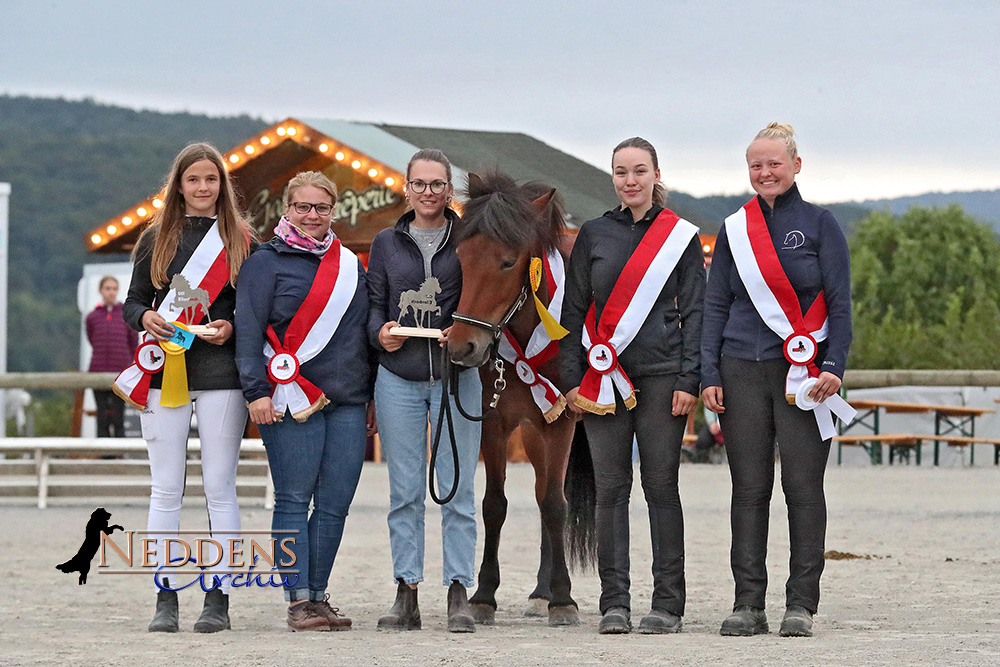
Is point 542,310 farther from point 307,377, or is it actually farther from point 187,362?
point 187,362

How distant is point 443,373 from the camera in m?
5.32

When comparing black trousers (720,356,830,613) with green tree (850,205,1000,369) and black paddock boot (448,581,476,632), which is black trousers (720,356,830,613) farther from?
green tree (850,205,1000,369)

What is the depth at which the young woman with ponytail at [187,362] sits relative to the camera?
211 inches

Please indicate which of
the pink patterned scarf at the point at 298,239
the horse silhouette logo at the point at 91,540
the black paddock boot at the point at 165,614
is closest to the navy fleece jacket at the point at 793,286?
the pink patterned scarf at the point at 298,239

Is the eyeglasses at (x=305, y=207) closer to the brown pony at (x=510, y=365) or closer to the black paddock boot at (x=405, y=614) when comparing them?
the brown pony at (x=510, y=365)

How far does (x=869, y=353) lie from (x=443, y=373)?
26259 millimetres

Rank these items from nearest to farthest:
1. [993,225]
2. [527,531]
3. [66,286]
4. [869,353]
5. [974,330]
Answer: [527,531] < [974,330] < [869,353] < [993,225] < [66,286]

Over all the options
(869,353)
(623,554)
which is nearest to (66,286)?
(869,353)

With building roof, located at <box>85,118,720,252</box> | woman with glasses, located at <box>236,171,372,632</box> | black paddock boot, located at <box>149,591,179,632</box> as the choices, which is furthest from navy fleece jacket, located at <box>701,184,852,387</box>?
building roof, located at <box>85,118,720,252</box>

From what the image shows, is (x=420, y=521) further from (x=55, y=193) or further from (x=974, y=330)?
(x=55, y=193)

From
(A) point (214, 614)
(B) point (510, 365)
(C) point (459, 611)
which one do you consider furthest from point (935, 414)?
(A) point (214, 614)

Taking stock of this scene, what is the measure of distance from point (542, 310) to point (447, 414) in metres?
0.59

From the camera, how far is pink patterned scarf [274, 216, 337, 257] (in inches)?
216

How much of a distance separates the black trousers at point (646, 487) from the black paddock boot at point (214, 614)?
152 cm
